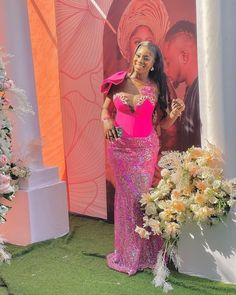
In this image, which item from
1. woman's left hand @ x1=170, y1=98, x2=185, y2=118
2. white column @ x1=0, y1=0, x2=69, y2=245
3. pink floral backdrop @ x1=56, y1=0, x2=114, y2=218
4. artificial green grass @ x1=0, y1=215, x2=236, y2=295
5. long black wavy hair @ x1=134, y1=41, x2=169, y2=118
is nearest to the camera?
artificial green grass @ x1=0, y1=215, x2=236, y2=295

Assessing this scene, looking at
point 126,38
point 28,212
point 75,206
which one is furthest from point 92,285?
point 126,38

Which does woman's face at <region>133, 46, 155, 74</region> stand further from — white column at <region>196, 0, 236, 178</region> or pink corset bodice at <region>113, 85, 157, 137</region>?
white column at <region>196, 0, 236, 178</region>

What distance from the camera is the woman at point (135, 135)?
10.6 ft

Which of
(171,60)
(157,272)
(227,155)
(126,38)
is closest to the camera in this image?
(227,155)

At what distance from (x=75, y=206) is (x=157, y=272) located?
198 cm

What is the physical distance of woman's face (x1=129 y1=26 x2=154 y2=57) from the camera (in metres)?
3.99

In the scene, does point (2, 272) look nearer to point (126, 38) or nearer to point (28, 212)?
point (28, 212)

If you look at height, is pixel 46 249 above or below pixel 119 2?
below

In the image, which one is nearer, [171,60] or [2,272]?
[2,272]

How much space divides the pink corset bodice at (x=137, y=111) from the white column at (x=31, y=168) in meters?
1.10

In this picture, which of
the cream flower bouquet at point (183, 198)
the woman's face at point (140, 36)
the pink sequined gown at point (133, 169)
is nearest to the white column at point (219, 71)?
the cream flower bouquet at point (183, 198)

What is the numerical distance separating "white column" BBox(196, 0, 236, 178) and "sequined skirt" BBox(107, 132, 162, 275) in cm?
54

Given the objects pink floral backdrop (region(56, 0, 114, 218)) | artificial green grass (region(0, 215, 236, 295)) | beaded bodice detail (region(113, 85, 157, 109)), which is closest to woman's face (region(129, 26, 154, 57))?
pink floral backdrop (region(56, 0, 114, 218))

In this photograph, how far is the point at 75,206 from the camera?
4.93m
